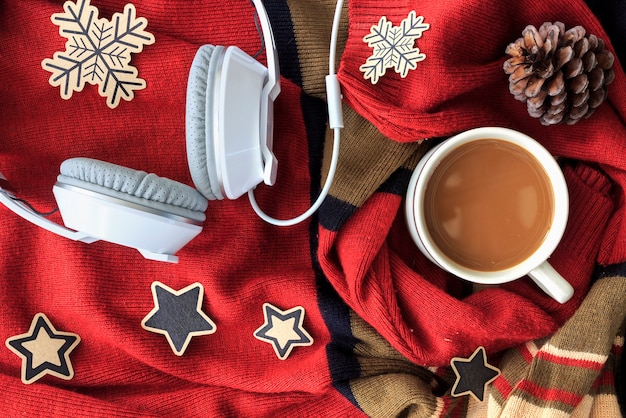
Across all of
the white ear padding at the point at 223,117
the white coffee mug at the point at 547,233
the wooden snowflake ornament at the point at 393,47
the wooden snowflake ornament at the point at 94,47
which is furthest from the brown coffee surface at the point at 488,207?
the wooden snowflake ornament at the point at 94,47

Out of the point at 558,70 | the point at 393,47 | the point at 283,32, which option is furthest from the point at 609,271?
the point at 283,32

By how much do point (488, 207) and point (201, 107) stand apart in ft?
1.13

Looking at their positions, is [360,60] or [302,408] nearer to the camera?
[360,60]

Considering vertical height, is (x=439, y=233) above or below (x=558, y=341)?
above

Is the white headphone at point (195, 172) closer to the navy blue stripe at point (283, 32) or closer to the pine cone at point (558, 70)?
the navy blue stripe at point (283, 32)

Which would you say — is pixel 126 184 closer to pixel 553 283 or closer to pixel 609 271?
pixel 553 283

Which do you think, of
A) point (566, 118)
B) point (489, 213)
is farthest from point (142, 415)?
point (566, 118)

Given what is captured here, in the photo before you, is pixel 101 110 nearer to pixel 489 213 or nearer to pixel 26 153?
pixel 26 153

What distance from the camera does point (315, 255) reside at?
2.43 ft

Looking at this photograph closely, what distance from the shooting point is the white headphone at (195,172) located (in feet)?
1.77

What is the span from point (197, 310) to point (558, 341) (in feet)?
1.49

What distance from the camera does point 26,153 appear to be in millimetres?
675

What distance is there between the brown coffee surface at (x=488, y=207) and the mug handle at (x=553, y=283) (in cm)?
2

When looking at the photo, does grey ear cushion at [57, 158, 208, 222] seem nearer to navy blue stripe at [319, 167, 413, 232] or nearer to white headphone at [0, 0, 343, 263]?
white headphone at [0, 0, 343, 263]
